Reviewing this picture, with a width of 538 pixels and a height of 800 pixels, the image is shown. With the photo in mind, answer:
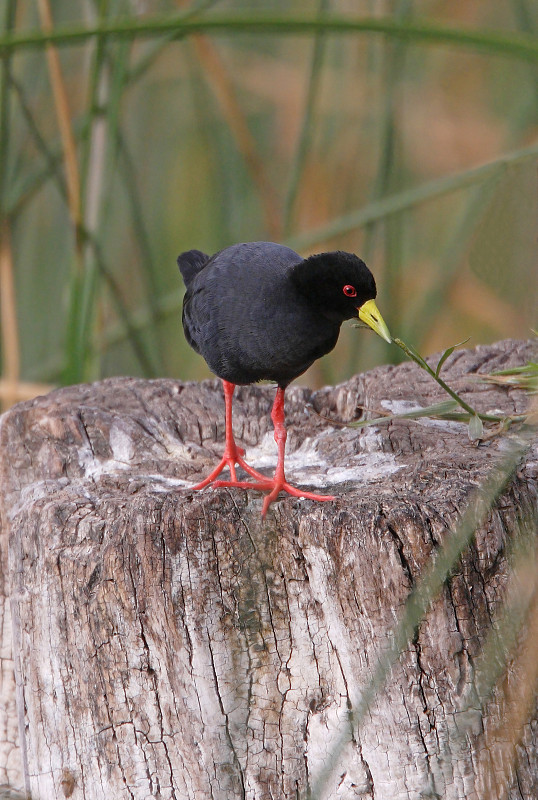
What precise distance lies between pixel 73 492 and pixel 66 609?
35 cm

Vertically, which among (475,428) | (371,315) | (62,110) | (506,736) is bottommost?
(506,736)

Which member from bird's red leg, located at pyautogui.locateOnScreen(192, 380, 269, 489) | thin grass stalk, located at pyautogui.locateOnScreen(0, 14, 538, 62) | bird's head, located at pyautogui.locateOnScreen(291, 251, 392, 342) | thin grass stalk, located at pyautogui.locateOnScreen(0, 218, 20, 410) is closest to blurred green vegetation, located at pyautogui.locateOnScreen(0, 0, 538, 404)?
thin grass stalk, located at pyautogui.locateOnScreen(0, 218, 20, 410)

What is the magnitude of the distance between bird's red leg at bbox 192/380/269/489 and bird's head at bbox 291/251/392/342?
504 mm

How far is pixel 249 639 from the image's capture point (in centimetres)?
188

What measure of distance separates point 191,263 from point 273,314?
29.0 inches

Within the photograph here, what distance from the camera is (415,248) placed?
5.08 metres

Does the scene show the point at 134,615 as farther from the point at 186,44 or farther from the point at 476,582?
the point at 186,44

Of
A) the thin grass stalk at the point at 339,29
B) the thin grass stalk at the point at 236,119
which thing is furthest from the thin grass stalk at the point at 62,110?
the thin grass stalk at the point at 339,29

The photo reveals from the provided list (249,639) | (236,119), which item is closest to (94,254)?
(236,119)

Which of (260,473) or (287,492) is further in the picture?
(260,473)

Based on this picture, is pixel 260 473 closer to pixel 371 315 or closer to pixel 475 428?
pixel 371 315

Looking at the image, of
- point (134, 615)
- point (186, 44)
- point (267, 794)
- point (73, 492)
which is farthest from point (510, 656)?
point (186, 44)

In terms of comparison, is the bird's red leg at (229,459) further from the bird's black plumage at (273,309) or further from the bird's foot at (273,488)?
the bird's black plumage at (273,309)

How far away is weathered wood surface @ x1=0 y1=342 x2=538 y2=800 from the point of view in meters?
1.80
